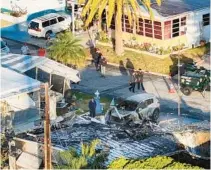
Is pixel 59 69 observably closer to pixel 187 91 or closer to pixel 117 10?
pixel 187 91

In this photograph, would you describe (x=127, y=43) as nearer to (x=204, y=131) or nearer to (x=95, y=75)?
(x=95, y=75)

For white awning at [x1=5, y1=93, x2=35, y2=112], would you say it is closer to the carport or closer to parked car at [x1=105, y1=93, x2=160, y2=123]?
parked car at [x1=105, y1=93, x2=160, y2=123]

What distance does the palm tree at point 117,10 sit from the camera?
42.6 metres

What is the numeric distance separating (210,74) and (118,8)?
7637 mm

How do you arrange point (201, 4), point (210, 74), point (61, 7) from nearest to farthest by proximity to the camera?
point (210, 74) → point (201, 4) → point (61, 7)

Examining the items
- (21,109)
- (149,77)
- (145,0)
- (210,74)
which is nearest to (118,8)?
(145,0)

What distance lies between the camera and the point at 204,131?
29906mm

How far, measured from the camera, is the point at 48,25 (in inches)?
1956

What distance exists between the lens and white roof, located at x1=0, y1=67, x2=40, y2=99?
32656 mm

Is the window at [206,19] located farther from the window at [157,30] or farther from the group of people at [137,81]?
→ the group of people at [137,81]

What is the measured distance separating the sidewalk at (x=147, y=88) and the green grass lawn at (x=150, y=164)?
436 inches

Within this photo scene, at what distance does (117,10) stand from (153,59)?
348 cm

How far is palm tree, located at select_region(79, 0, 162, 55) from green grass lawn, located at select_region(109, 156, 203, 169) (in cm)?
1870

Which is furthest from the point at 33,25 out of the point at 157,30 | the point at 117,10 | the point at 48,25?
the point at 157,30
